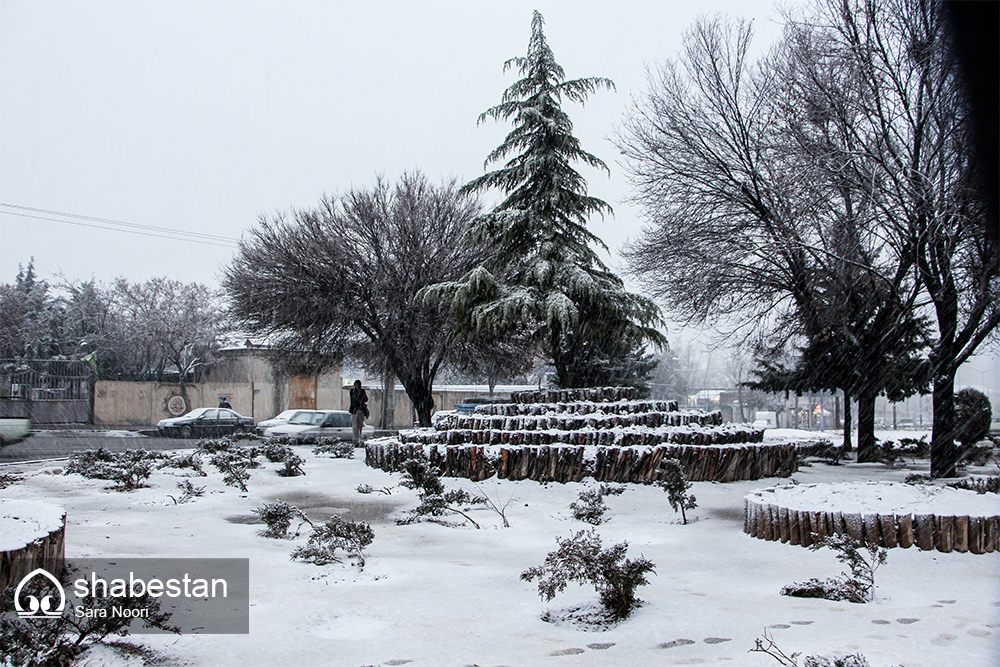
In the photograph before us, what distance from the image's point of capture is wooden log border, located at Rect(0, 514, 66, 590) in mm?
3742

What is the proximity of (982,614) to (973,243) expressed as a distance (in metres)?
7.87

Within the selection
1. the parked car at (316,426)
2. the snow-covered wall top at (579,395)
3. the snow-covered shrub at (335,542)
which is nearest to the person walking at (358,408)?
the parked car at (316,426)

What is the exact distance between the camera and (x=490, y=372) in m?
29.5

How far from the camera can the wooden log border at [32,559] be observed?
147 inches

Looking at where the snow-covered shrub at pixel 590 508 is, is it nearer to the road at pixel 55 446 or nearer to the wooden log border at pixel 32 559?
the wooden log border at pixel 32 559

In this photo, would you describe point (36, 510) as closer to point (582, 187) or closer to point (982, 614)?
point (982, 614)

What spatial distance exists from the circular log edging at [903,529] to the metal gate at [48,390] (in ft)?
102

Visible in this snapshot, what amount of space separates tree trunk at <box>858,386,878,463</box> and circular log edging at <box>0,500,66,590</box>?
50.1 ft

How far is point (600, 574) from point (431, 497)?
144 inches

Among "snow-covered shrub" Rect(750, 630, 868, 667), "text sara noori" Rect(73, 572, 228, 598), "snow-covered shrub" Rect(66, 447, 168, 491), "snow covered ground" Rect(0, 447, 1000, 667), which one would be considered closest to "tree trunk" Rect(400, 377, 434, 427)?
"snow-covered shrub" Rect(66, 447, 168, 491)

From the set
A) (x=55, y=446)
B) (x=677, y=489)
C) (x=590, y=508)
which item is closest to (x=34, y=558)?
(x=590, y=508)

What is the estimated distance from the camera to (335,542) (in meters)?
5.33

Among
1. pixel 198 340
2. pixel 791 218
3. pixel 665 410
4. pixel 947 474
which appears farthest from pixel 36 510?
pixel 198 340

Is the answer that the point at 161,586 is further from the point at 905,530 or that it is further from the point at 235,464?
the point at 235,464
